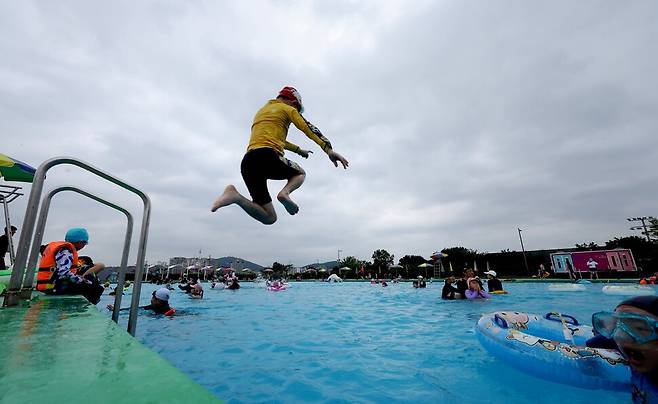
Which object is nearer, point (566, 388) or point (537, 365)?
point (566, 388)

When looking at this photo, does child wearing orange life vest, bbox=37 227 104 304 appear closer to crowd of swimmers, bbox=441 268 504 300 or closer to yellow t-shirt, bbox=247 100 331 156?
yellow t-shirt, bbox=247 100 331 156

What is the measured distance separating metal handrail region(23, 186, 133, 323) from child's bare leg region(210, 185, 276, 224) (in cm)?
138

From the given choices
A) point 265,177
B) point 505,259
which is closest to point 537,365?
point 265,177

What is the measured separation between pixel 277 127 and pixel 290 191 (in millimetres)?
722

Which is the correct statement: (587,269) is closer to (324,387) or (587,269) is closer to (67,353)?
(324,387)

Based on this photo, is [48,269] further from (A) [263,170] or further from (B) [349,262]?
(B) [349,262]

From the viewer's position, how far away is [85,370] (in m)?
1.04

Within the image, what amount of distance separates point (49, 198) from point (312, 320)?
6806 mm

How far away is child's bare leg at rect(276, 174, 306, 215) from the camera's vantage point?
11.3 ft

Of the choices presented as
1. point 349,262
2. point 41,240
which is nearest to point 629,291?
point 41,240

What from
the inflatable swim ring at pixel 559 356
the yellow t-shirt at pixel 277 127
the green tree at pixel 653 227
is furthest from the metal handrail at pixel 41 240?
the green tree at pixel 653 227

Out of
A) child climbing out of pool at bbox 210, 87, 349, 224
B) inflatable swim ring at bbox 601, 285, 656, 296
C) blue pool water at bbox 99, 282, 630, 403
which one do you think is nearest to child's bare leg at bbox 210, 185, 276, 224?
child climbing out of pool at bbox 210, 87, 349, 224

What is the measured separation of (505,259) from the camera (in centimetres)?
3388

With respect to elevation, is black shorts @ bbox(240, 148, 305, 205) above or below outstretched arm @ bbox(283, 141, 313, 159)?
below
